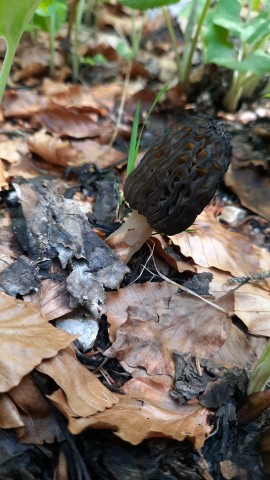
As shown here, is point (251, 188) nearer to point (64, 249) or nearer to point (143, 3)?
point (143, 3)

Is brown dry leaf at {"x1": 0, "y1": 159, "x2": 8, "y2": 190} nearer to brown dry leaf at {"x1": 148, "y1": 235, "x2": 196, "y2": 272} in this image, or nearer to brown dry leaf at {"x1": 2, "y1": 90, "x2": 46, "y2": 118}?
brown dry leaf at {"x1": 148, "y1": 235, "x2": 196, "y2": 272}

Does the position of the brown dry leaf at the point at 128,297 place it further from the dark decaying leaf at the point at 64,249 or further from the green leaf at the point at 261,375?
the green leaf at the point at 261,375

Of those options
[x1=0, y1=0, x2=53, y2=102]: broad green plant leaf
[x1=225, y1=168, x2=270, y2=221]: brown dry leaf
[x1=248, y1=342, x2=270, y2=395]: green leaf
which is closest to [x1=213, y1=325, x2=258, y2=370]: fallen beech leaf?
[x1=248, y1=342, x2=270, y2=395]: green leaf

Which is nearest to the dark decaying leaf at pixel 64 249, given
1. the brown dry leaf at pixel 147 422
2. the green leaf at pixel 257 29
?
the brown dry leaf at pixel 147 422

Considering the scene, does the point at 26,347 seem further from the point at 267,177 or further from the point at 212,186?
the point at 267,177

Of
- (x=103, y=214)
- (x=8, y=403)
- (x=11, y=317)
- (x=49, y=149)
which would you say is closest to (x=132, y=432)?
(x=8, y=403)
